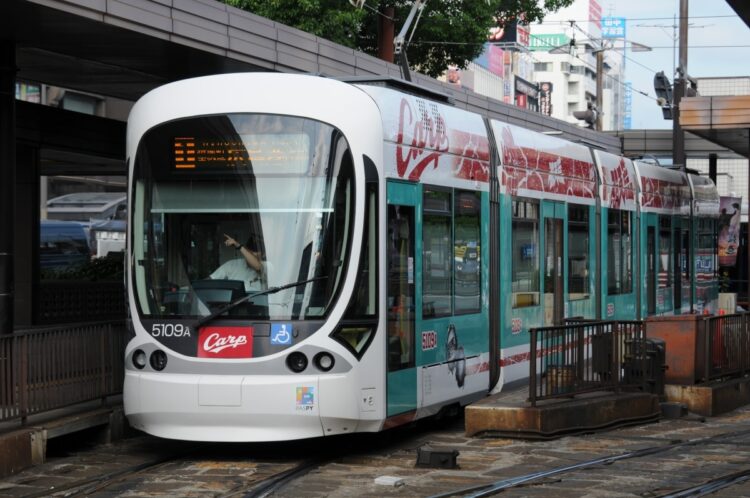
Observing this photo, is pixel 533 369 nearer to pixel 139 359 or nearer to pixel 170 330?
pixel 170 330

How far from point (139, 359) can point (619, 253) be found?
9.93 meters

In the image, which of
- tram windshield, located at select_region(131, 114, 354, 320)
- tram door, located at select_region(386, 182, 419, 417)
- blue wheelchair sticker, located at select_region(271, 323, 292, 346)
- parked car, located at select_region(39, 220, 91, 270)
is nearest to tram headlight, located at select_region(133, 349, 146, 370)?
tram windshield, located at select_region(131, 114, 354, 320)

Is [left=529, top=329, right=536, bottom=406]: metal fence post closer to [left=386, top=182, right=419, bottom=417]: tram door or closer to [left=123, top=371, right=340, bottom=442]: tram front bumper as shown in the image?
[left=386, top=182, right=419, bottom=417]: tram door

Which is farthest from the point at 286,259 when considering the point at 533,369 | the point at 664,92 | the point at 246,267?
the point at 664,92

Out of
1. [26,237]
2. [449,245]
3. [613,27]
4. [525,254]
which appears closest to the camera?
[449,245]

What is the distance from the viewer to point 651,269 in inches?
828

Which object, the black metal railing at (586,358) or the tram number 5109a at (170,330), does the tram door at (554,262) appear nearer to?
the black metal railing at (586,358)

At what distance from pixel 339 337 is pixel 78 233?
33.8 metres

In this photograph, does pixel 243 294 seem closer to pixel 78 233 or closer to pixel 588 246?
pixel 588 246

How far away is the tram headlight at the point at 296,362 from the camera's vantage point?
10.5 metres

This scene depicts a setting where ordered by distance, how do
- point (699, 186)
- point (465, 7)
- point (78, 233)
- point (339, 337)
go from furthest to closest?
point (78, 233), point (465, 7), point (699, 186), point (339, 337)

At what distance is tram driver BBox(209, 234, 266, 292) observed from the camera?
1064 centimetres

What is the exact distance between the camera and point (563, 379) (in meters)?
12.9

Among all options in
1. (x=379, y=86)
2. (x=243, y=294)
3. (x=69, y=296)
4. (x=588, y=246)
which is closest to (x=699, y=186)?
(x=588, y=246)
